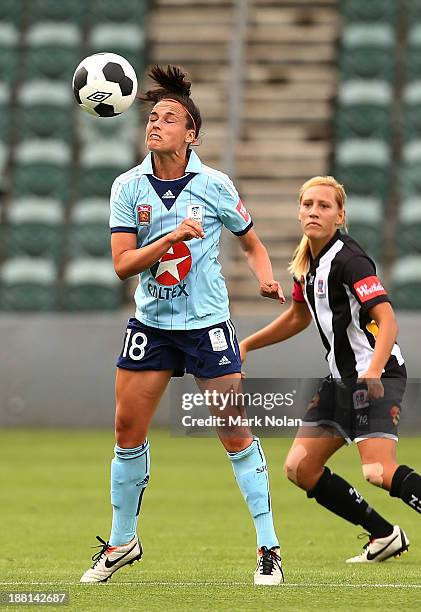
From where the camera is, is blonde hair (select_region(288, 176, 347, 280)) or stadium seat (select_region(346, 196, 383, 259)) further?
stadium seat (select_region(346, 196, 383, 259))

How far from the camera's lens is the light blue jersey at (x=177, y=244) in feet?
18.2

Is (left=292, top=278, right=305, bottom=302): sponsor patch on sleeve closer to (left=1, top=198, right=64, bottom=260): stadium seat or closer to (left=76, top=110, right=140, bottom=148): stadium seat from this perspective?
(left=1, top=198, right=64, bottom=260): stadium seat

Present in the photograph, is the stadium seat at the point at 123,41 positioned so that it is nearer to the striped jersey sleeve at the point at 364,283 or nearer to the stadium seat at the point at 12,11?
the stadium seat at the point at 12,11

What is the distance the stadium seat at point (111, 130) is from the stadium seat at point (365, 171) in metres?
2.73

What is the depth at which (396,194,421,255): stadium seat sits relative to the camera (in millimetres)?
15938

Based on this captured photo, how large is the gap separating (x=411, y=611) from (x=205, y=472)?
6657 millimetres

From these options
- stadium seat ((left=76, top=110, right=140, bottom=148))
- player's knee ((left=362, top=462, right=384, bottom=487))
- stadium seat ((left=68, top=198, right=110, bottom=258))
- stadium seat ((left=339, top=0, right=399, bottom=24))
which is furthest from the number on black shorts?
stadium seat ((left=339, top=0, right=399, bottom=24))

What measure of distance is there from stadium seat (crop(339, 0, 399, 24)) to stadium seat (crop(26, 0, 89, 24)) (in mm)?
3660

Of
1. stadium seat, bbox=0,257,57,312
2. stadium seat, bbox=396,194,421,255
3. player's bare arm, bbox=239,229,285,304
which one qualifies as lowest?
stadium seat, bbox=0,257,57,312

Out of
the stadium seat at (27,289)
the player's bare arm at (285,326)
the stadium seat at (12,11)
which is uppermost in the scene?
the stadium seat at (12,11)

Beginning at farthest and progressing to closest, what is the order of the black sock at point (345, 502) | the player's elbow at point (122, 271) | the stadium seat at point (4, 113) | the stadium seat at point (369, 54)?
the stadium seat at point (369, 54) → the stadium seat at point (4, 113) → the black sock at point (345, 502) → the player's elbow at point (122, 271)

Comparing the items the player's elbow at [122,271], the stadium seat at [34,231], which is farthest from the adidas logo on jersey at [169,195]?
the stadium seat at [34,231]

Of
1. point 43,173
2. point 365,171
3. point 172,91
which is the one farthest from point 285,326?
point 43,173

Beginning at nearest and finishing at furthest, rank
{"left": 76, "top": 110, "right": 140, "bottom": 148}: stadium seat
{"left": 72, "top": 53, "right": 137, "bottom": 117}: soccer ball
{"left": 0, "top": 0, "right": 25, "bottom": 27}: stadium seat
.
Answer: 1. {"left": 72, "top": 53, "right": 137, "bottom": 117}: soccer ball
2. {"left": 76, "top": 110, "right": 140, "bottom": 148}: stadium seat
3. {"left": 0, "top": 0, "right": 25, "bottom": 27}: stadium seat
